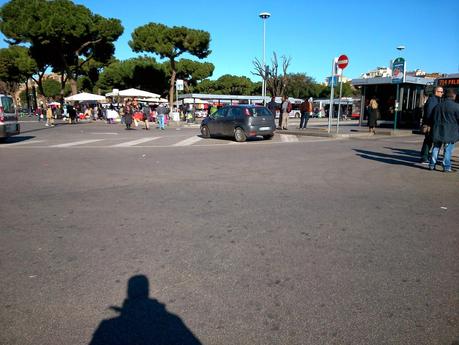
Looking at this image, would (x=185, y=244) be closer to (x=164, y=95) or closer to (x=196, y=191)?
(x=196, y=191)

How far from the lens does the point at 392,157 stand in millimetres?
10430

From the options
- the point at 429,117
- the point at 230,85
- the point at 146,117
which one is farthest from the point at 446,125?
the point at 230,85

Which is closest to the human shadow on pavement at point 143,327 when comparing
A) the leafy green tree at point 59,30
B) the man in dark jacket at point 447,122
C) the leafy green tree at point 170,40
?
the man in dark jacket at point 447,122

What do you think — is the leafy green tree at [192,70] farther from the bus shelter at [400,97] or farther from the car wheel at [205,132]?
the car wheel at [205,132]

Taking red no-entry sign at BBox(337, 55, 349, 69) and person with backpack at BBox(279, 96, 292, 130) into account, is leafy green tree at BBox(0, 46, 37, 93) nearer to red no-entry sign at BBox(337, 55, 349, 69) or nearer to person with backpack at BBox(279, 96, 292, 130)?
person with backpack at BBox(279, 96, 292, 130)

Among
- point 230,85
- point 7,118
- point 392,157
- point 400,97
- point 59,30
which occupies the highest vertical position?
point 59,30

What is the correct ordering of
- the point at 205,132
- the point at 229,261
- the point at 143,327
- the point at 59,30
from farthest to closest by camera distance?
the point at 59,30 < the point at 205,132 < the point at 229,261 < the point at 143,327

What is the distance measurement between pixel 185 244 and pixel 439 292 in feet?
7.73

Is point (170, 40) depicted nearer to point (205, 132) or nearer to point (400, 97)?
point (400, 97)

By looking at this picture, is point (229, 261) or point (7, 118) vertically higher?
point (7, 118)

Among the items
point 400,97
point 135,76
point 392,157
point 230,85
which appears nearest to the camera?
point 392,157

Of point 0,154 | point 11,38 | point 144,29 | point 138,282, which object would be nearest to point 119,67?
point 144,29

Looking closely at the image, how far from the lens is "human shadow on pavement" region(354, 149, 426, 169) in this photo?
376 inches

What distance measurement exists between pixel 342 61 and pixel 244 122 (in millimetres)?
5460
